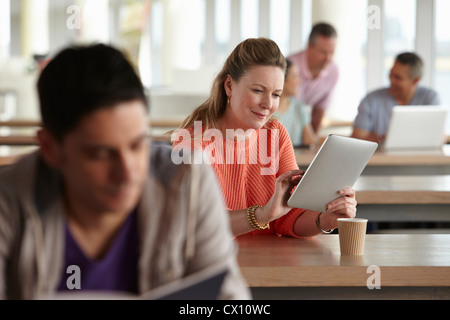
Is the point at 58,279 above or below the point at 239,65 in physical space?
below

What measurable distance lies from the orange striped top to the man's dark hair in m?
1.06

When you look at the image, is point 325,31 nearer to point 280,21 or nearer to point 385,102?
point 385,102

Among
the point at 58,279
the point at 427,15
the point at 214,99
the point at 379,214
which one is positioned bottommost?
the point at 379,214

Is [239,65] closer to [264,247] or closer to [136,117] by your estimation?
[264,247]

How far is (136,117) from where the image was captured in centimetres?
92

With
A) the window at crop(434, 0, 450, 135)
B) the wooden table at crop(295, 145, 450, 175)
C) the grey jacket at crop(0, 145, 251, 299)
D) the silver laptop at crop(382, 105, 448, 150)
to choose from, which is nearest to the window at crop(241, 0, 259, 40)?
the window at crop(434, 0, 450, 135)

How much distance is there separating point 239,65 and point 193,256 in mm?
1115

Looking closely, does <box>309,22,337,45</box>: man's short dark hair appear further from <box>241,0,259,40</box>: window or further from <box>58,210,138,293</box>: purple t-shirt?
<box>241,0,259,40</box>: window

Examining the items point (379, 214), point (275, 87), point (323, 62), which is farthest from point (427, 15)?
point (275, 87)

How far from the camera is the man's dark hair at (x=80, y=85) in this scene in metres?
0.89

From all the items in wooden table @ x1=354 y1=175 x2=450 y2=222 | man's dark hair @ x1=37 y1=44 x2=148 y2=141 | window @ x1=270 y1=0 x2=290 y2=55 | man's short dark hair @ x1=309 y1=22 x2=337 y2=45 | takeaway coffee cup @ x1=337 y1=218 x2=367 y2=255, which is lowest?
wooden table @ x1=354 y1=175 x2=450 y2=222

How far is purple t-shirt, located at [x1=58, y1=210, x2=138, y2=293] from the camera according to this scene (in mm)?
962

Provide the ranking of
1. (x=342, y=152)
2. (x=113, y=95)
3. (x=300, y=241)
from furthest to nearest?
1. (x=300, y=241)
2. (x=342, y=152)
3. (x=113, y=95)

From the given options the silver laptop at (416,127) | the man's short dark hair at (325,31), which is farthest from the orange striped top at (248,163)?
the man's short dark hair at (325,31)
